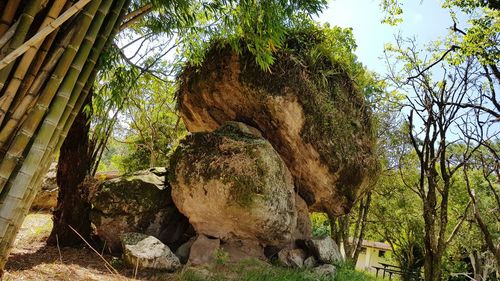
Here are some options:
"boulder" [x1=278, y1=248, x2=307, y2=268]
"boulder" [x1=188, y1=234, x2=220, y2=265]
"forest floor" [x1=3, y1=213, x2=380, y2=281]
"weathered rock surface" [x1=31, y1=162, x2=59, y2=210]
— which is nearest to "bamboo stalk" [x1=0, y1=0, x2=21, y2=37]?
"forest floor" [x1=3, y1=213, x2=380, y2=281]

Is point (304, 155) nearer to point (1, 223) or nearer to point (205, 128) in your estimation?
point (205, 128)

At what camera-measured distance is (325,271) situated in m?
6.09

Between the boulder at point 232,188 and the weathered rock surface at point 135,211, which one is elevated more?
the boulder at point 232,188

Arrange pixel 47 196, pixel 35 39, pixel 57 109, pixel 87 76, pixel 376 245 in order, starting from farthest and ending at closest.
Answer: pixel 376 245
pixel 47 196
pixel 87 76
pixel 57 109
pixel 35 39

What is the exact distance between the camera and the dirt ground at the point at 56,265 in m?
3.95

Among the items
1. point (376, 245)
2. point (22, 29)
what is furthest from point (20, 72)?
point (376, 245)

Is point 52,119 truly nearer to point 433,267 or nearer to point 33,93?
point 33,93

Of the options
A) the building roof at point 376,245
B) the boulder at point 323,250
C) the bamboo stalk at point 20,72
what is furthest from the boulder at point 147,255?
the building roof at point 376,245

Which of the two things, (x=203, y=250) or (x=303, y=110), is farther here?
(x=303, y=110)

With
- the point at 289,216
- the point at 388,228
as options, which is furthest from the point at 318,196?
the point at 388,228

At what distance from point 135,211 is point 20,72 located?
13.2ft

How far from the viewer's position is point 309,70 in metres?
7.12

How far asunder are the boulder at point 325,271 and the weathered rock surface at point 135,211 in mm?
2339

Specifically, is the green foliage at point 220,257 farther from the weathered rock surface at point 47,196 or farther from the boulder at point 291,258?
the weathered rock surface at point 47,196
